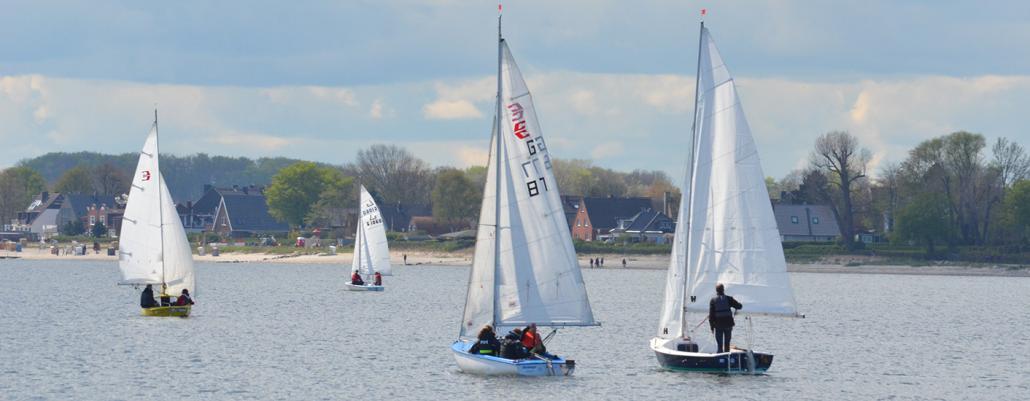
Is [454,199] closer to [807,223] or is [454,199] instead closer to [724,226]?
[807,223]

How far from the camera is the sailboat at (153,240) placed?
6078cm

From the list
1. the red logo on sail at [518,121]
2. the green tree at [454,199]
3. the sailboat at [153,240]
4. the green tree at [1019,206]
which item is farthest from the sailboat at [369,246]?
the green tree at [454,199]

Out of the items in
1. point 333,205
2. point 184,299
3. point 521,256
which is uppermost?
point 333,205

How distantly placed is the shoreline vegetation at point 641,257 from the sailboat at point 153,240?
213 feet

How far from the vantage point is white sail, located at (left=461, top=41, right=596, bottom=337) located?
125ft

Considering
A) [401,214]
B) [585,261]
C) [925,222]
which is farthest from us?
[401,214]

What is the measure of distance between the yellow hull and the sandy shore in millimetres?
83112

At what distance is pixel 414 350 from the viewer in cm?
5216

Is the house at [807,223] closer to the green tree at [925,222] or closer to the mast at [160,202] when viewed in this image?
the green tree at [925,222]

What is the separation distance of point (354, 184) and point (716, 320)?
6260 inches

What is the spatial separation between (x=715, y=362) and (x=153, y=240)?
95.4ft

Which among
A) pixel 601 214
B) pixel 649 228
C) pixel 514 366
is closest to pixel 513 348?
pixel 514 366

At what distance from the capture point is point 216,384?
41.8 meters

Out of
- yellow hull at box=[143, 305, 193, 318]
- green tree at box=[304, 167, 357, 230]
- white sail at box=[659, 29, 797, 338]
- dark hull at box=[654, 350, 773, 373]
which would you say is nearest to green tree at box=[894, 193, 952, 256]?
green tree at box=[304, 167, 357, 230]
